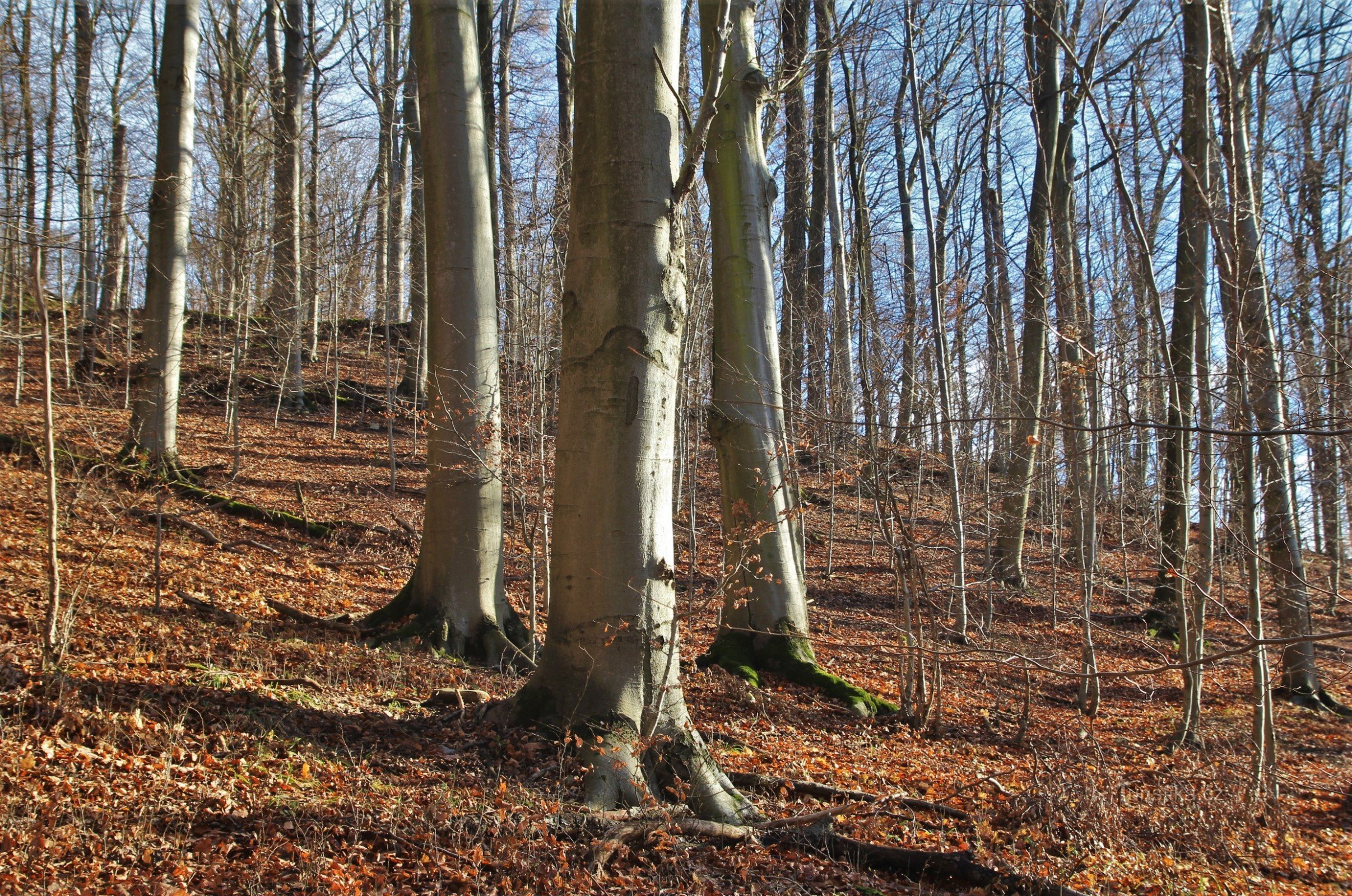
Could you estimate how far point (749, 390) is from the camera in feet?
23.8

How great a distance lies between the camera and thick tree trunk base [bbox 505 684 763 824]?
A: 361 cm

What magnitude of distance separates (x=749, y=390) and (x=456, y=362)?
8.32ft

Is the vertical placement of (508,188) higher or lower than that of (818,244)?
lower

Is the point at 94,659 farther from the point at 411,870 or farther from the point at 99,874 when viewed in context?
the point at 411,870

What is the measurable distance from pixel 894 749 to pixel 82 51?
763 inches

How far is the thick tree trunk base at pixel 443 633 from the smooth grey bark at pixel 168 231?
490 centimetres

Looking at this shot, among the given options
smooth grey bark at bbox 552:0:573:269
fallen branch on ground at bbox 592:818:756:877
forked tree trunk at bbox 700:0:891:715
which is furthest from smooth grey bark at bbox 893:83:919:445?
fallen branch on ground at bbox 592:818:756:877

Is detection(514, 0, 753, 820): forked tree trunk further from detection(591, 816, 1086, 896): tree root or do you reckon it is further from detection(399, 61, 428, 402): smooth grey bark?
detection(399, 61, 428, 402): smooth grey bark

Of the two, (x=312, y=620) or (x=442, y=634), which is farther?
(x=312, y=620)

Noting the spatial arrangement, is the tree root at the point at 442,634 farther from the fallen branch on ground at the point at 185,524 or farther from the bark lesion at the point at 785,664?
the fallen branch on ground at the point at 185,524

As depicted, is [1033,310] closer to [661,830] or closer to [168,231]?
[661,830]

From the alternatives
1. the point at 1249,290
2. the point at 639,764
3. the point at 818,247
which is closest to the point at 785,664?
the point at 639,764

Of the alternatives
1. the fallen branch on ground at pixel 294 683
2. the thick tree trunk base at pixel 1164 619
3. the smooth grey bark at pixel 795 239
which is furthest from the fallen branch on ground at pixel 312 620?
the thick tree trunk base at pixel 1164 619

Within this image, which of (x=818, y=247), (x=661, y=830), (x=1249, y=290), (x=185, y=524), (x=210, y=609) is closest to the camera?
(x=661, y=830)
